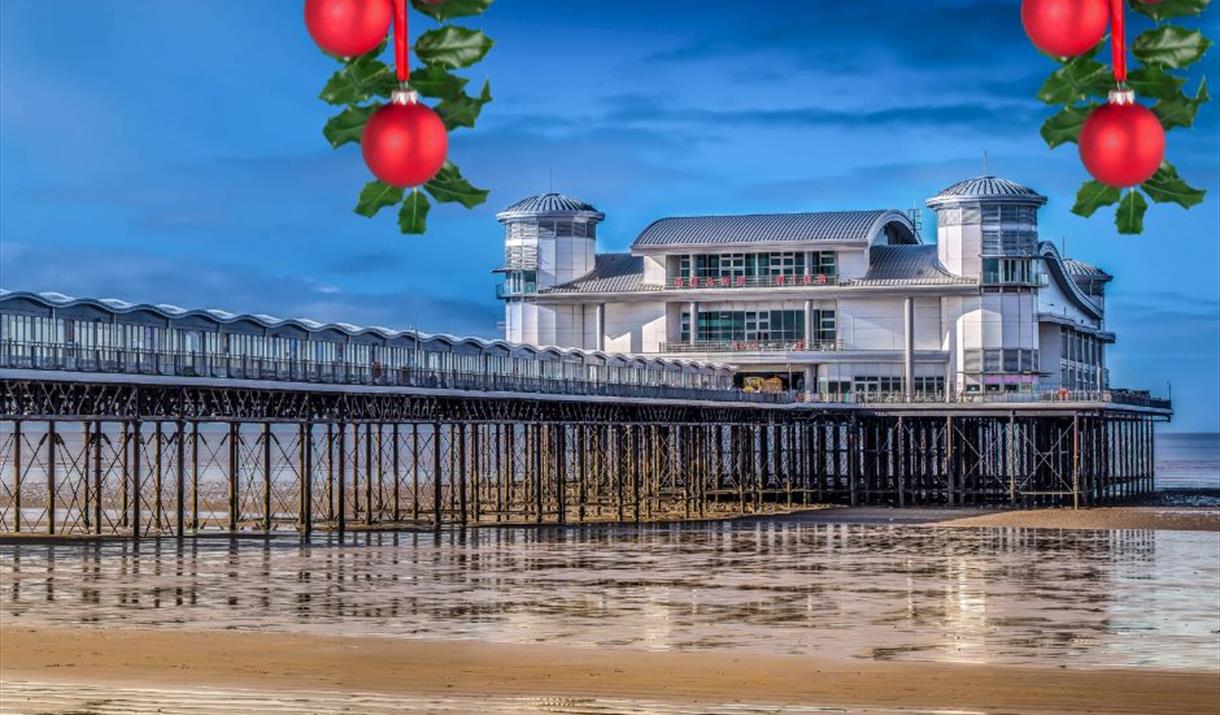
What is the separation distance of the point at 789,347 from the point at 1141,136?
77303mm

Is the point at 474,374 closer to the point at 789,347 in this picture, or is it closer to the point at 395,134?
the point at 789,347

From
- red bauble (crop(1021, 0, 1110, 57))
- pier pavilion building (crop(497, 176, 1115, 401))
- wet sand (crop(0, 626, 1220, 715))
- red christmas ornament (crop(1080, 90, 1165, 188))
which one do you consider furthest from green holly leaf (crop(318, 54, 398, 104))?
pier pavilion building (crop(497, 176, 1115, 401))

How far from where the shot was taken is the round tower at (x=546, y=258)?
83.8 meters

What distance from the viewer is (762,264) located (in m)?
79.8

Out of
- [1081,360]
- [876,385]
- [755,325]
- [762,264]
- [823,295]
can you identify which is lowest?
[876,385]

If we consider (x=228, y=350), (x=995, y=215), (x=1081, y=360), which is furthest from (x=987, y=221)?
(x=228, y=350)

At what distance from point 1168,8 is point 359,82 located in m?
1.13

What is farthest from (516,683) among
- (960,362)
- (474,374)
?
(960,362)

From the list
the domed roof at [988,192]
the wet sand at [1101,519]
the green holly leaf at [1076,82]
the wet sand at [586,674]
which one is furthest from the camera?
the domed roof at [988,192]

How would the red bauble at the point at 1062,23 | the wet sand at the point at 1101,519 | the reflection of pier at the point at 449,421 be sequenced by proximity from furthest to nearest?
the wet sand at the point at 1101,519
the reflection of pier at the point at 449,421
the red bauble at the point at 1062,23

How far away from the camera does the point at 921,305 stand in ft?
258

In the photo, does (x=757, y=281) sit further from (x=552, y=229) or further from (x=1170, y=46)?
(x=1170, y=46)

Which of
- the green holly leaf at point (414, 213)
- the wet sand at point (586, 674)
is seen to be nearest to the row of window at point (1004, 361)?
the wet sand at point (586, 674)

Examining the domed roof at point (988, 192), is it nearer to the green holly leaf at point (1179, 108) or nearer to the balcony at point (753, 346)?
the balcony at point (753, 346)
